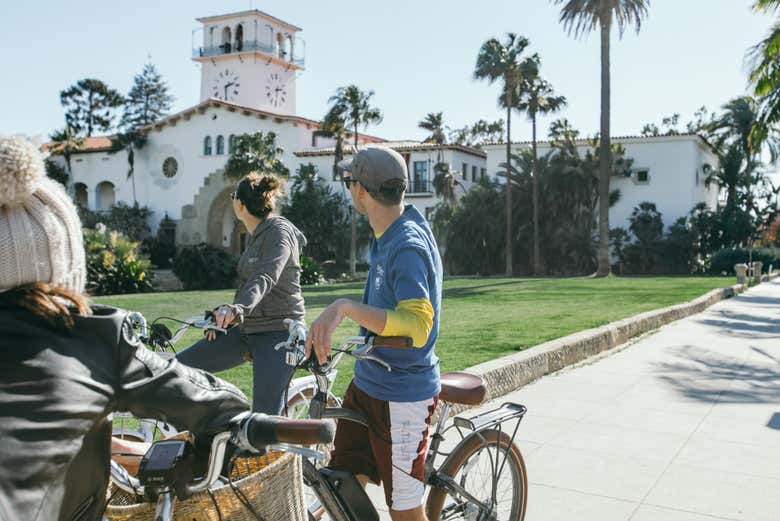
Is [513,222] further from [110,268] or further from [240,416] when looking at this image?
[240,416]

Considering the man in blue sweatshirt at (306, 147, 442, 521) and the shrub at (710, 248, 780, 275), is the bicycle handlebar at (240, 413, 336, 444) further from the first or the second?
the shrub at (710, 248, 780, 275)

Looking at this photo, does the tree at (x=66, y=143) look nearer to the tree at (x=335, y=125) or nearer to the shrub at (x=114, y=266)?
the tree at (x=335, y=125)

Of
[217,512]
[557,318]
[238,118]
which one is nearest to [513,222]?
[238,118]

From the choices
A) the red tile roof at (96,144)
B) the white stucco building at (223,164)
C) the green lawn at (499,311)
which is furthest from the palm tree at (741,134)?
the red tile roof at (96,144)

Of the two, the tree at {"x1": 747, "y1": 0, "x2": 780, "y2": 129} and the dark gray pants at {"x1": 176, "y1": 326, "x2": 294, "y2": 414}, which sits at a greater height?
the tree at {"x1": 747, "y1": 0, "x2": 780, "y2": 129}

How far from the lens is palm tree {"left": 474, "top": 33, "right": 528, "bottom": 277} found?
138 feet

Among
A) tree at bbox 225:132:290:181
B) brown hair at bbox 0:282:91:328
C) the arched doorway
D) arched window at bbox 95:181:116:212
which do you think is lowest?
brown hair at bbox 0:282:91:328

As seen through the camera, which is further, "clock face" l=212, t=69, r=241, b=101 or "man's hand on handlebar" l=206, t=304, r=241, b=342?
"clock face" l=212, t=69, r=241, b=101

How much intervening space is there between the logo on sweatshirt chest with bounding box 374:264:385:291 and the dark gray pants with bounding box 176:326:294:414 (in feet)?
4.68

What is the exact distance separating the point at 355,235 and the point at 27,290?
42.1 metres

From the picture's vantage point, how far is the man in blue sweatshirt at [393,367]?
271 centimetres

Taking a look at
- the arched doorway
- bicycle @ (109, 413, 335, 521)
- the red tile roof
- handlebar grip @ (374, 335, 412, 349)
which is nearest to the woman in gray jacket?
handlebar grip @ (374, 335, 412, 349)

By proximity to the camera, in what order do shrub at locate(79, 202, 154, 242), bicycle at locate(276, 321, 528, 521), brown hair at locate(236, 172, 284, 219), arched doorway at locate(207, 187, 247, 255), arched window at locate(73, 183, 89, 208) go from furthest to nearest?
arched window at locate(73, 183, 89, 208)
arched doorway at locate(207, 187, 247, 255)
shrub at locate(79, 202, 154, 242)
brown hair at locate(236, 172, 284, 219)
bicycle at locate(276, 321, 528, 521)

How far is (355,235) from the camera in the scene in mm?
43531
